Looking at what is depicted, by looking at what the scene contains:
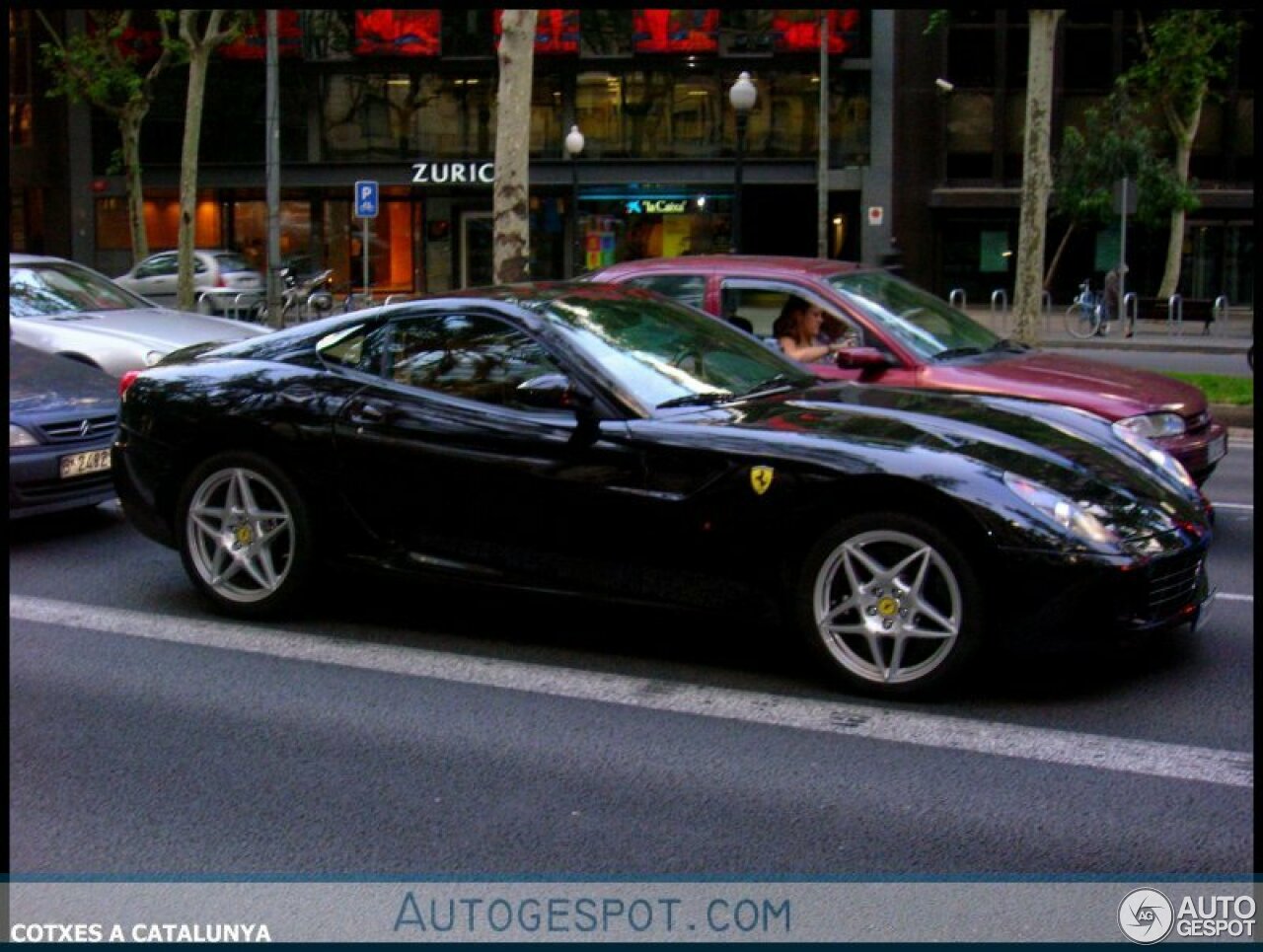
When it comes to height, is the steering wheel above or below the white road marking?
above

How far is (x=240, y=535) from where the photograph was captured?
6898 millimetres

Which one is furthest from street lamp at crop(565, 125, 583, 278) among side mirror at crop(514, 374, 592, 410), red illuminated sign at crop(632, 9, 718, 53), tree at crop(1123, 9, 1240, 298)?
side mirror at crop(514, 374, 592, 410)

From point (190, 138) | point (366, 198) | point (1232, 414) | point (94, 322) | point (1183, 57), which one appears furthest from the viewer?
point (1183, 57)

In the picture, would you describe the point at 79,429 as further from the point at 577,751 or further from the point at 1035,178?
the point at 1035,178

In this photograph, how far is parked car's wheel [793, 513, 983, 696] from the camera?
5523 mm

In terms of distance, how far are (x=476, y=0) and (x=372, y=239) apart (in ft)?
145

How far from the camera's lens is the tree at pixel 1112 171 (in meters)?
37.8

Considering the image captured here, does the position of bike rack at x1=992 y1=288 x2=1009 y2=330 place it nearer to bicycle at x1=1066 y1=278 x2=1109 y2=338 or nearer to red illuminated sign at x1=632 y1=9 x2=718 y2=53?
bicycle at x1=1066 y1=278 x2=1109 y2=338

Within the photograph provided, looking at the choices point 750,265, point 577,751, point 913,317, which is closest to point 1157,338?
point 913,317

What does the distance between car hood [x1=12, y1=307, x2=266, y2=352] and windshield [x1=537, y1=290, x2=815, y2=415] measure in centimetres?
670

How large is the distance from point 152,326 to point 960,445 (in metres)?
9.37

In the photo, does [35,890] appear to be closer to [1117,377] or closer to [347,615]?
[347,615]

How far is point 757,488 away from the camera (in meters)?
5.82

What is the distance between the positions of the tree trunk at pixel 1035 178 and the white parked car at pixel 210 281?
16950mm
